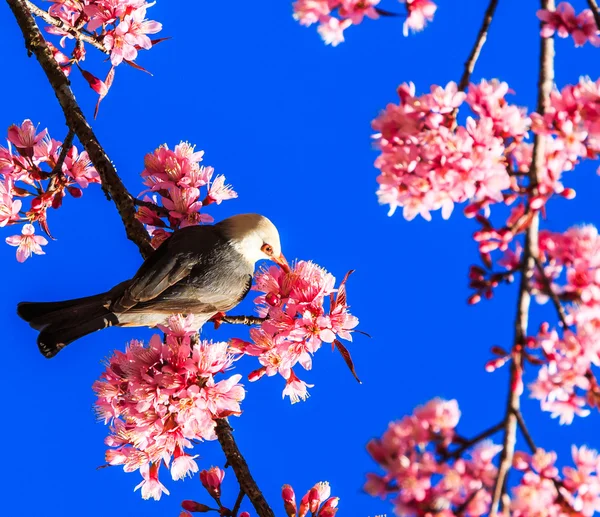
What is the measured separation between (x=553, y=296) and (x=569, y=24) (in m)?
0.51

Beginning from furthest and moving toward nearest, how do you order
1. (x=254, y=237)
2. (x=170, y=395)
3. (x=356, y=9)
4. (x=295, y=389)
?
(x=254, y=237), (x=295, y=389), (x=170, y=395), (x=356, y=9)

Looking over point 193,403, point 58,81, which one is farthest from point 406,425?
point 58,81

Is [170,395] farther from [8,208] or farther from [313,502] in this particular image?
[8,208]

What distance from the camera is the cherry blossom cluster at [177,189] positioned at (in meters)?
2.12

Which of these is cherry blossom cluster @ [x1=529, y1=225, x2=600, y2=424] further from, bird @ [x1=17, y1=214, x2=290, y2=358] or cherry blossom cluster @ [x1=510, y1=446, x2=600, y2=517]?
bird @ [x1=17, y1=214, x2=290, y2=358]

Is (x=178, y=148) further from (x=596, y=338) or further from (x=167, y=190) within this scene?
(x=596, y=338)

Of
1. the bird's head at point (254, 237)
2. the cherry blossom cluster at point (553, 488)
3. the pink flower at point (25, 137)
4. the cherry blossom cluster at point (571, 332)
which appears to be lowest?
the cherry blossom cluster at point (553, 488)

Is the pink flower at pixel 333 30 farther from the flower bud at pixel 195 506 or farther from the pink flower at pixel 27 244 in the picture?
the pink flower at pixel 27 244

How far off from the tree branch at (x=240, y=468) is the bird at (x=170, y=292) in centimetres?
29

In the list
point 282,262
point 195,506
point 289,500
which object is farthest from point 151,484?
point 282,262

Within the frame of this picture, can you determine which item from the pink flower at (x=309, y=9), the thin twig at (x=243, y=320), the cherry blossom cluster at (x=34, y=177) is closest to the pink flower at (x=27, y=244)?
the cherry blossom cluster at (x=34, y=177)

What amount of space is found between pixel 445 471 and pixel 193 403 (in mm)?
714

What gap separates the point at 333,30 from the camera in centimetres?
A: 135

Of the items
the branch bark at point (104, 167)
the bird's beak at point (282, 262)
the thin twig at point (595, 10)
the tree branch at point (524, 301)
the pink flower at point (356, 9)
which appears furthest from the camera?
the bird's beak at point (282, 262)
